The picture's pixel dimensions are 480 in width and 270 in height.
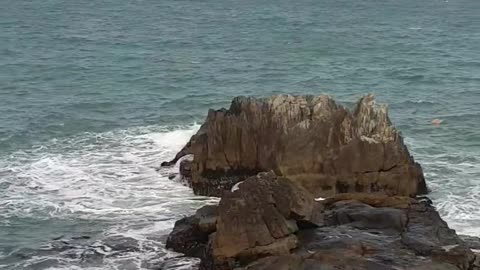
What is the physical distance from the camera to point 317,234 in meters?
27.6

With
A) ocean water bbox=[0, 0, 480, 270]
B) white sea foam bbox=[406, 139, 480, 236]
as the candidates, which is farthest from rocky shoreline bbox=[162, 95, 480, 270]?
ocean water bbox=[0, 0, 480, 270]

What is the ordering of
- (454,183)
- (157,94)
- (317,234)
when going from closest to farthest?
(317,234) → (454,183) → (157,94)

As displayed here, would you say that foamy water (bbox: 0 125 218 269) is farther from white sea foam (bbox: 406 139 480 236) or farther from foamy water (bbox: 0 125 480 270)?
white sea foam (bbox: 406 139 480 236)

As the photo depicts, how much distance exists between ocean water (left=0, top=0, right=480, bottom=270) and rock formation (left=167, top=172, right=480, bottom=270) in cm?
279

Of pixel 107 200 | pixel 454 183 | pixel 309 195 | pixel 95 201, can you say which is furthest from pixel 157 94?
pixel 309 195

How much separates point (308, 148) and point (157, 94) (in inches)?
1019

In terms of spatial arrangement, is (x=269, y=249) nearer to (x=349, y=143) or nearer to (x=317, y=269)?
(x=317, y=269)

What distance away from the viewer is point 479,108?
55219 mm

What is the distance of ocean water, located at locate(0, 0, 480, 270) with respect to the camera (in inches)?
1388

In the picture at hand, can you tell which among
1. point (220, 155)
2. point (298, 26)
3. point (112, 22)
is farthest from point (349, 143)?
point (112, 22)

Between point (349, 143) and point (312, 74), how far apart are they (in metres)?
31.4

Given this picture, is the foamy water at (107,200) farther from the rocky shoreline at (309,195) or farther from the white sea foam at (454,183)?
the rocky shoreline at (309,195)

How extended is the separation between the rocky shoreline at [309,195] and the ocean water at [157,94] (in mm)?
1873

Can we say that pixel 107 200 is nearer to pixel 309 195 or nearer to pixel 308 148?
pixel 308 148
